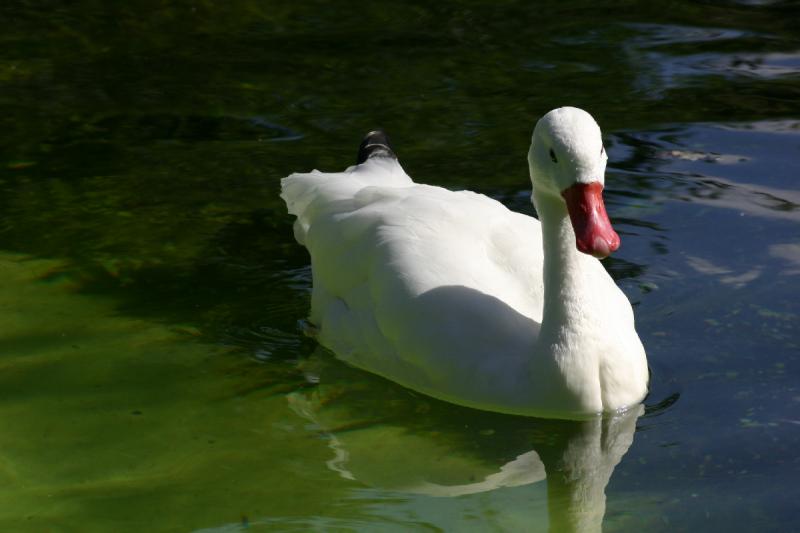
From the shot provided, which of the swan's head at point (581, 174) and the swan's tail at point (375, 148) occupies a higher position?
the swan's head at point (581, 174)

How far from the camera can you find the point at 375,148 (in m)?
7.23

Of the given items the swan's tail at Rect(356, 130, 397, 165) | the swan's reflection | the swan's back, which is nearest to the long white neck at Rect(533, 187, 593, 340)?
the swan's back

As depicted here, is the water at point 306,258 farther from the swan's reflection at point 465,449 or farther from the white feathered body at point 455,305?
the white feathered body at point 455,305

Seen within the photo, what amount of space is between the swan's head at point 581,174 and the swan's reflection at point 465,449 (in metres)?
0.84

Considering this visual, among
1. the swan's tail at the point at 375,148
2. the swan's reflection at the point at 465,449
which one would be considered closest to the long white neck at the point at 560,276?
the swan's reflection at the point at 465,449

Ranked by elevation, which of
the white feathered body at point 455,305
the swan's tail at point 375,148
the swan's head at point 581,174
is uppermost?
the swan's head at point 581,174

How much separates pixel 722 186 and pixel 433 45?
371cm

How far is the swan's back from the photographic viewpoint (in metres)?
5.74

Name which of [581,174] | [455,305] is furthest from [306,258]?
[581,174]

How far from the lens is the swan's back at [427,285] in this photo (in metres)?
5.74

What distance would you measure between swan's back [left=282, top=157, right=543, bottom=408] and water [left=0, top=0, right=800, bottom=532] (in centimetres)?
18

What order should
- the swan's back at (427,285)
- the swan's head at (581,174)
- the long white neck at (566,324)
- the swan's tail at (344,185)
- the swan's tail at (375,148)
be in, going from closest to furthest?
1. the swan's head at (581,174)
2. the long white neck at (566,324)
3. the swan's back at (427,285)
4. the swan's tail at (344,185)
5. the swan's tail at (375,148)

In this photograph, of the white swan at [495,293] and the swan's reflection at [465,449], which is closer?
the swan's reflection at [465,449]

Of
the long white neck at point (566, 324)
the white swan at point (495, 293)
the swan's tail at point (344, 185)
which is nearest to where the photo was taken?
the white swan at point (495, 293)
